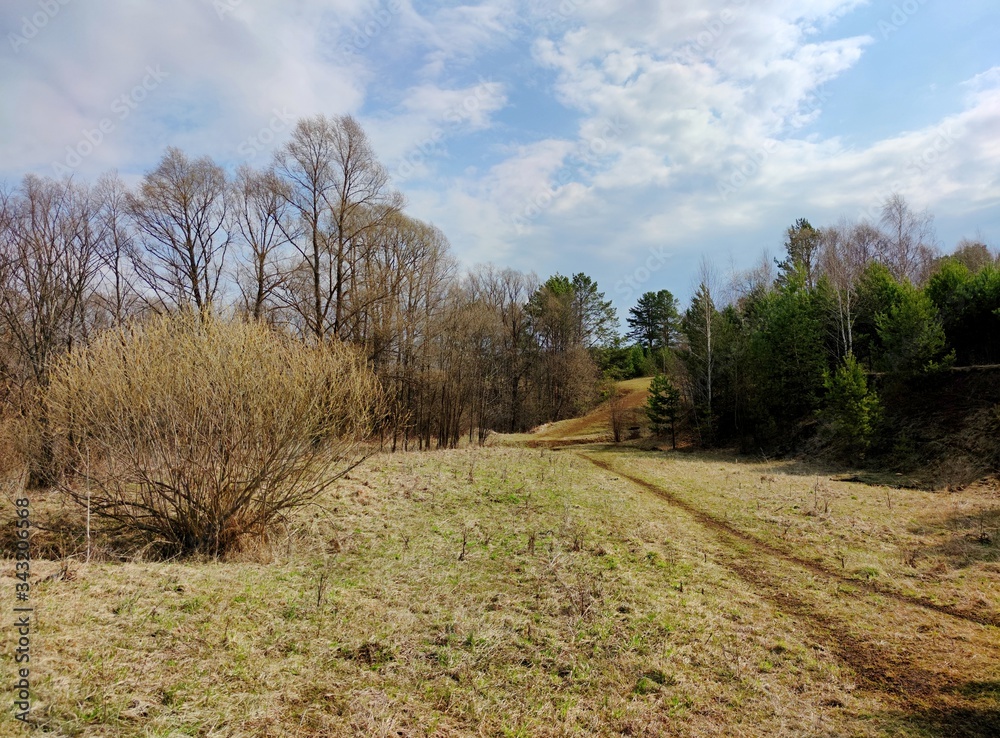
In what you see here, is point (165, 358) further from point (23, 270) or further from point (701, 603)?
point (23, 270)

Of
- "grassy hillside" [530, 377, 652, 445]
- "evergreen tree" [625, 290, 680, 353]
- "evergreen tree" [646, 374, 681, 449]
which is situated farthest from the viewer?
"evergreen tree" [625, 290, 680, 353]

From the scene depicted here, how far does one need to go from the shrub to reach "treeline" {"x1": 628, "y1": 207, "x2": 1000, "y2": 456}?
2085 centimetres

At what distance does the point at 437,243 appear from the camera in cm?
→ 3406

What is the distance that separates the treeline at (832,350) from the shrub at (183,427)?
68.4 ft

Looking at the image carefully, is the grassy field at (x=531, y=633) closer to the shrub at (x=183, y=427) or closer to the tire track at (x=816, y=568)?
the tire track at (x=816, y=568)

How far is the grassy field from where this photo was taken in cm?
448

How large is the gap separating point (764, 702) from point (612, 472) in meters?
13.9

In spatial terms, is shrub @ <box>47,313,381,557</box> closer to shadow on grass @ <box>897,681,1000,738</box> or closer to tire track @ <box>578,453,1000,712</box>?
tire track @ <box>578,453,1000,712</box>

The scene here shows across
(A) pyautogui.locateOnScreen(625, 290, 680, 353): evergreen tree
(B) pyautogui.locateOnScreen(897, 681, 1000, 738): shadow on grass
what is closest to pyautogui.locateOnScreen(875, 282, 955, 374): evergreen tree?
(B) pyautogui.locateOnScreen(897, 681, 1000, 738): shadow on grass

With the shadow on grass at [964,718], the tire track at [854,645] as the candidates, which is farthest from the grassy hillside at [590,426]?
the shadow on grass at [964,718]

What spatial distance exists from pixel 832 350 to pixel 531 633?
30.5 m

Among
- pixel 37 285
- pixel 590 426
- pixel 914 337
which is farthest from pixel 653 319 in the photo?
pixel 37 285

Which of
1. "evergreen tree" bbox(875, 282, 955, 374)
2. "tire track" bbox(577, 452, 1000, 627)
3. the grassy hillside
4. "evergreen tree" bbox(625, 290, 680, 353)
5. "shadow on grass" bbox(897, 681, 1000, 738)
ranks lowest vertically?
"shadow on grass" bbox(897, 681, 1000, 738)

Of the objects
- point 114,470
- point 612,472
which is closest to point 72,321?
point 114,470
